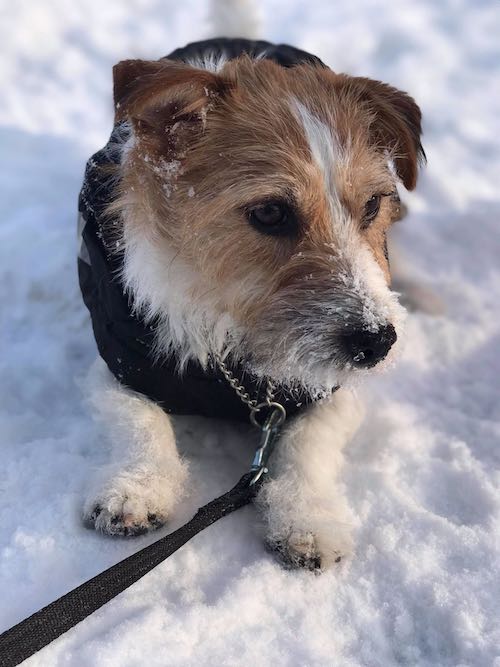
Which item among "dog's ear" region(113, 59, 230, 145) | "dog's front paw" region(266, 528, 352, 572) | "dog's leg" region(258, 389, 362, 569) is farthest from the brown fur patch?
"dog's front paw" region(266, 528, 352, 572)

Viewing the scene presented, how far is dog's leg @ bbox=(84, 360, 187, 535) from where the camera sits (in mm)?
2221

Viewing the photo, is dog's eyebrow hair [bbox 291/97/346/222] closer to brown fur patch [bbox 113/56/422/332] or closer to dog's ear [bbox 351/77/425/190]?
brown fur patch [bbox 113/56/422/332]

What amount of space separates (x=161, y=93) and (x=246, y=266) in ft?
1.97

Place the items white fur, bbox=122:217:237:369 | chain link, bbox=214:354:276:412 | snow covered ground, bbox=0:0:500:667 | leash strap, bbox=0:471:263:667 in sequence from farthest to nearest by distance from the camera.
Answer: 1. chain link, bbox=214:354:276:412
2. white fur, bbox=122:217:237:369
3. snow covered ground, bbox=0:0:500:667
4. leash strap, bbox=0:471:263:667

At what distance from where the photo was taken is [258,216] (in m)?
2.18

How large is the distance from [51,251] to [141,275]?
1594 mm

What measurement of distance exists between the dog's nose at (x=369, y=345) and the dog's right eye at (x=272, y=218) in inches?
16.8

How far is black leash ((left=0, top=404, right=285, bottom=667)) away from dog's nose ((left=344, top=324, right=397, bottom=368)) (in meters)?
0.59

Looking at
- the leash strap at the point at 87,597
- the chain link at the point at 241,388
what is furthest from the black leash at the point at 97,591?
the chain link at the point at 241,388

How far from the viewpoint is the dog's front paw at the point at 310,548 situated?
2137mm

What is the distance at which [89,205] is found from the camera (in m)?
2.63

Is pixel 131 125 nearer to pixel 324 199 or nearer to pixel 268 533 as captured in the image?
pixel 324 199

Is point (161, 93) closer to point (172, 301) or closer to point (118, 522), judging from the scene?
point (172, 301)

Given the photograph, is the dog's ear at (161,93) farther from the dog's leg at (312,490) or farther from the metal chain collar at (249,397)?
the dog's leg at (312,490)
